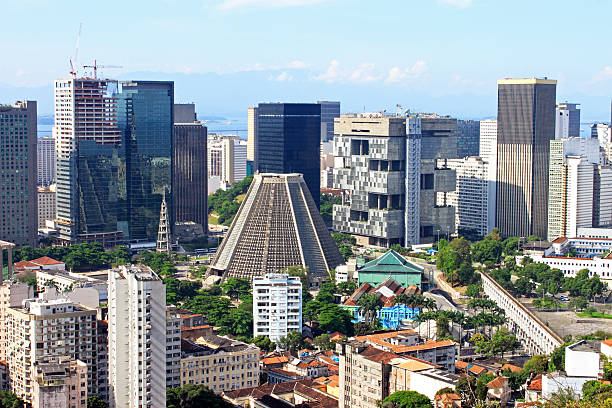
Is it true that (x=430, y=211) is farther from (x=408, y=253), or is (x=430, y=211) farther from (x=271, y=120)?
(x=271, y=120)

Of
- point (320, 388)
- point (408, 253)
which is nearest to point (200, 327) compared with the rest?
point (320, 388)

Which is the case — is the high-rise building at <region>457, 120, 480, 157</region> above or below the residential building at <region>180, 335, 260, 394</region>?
above

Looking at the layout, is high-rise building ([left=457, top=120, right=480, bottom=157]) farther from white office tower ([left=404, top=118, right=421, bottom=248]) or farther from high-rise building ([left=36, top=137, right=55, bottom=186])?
high-rise building ([left=36, top=137, right=55, bottom=186])

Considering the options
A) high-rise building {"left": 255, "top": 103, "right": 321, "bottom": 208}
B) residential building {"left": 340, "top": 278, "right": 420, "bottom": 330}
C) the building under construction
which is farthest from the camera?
high-rise building {"left": 255, "top": 103, "right": 321, "bottom": 208}

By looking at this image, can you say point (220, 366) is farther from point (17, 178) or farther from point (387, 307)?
point (17, 178)

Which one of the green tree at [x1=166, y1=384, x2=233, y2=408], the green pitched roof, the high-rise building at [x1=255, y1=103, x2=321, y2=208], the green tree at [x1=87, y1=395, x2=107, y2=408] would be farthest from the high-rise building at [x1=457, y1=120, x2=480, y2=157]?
the green tree at [x1=87, y1=395, x2=107, y2=408]

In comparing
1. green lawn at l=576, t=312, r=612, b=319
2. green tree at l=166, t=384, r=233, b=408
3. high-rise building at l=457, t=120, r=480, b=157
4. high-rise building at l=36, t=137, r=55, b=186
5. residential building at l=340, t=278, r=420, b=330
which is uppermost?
high-rise building at l=457, t=120, r=480, b=157
